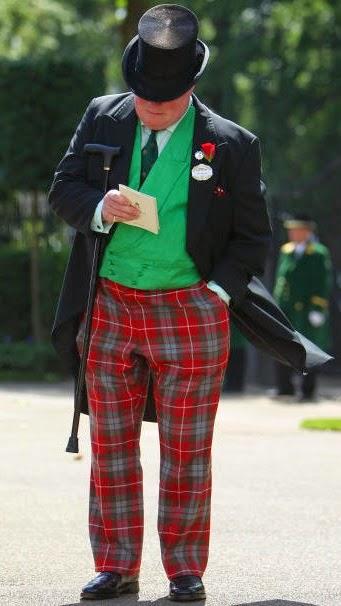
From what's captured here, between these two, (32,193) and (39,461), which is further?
(32,193)

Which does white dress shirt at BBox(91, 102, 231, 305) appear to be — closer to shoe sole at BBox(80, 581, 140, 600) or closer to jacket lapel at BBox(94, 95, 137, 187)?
jacket lapel at BBox(94, 95, 137, 187)

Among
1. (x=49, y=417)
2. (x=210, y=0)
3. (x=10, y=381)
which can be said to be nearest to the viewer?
(x=49, y=417)

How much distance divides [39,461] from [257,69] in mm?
14235

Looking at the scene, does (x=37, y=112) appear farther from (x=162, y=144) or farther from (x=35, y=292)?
(x=162, y=144)

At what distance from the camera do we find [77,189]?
563 centimetres

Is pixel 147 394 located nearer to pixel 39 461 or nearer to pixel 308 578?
pixel 308 578

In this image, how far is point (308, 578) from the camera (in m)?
6.14

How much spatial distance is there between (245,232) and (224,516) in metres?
2.30

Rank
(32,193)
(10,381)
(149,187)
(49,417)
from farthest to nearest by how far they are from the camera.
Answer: (32,193)
(10,381)
(49,417)
(149,187)

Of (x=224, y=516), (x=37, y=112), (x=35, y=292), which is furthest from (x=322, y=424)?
(x=37, y=112)

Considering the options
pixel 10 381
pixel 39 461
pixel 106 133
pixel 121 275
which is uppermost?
pixel 106 133

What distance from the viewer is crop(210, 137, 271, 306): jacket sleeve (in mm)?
5602

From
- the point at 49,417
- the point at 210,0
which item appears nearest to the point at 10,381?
the point at 49,417

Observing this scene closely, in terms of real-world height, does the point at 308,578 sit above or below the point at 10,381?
above
